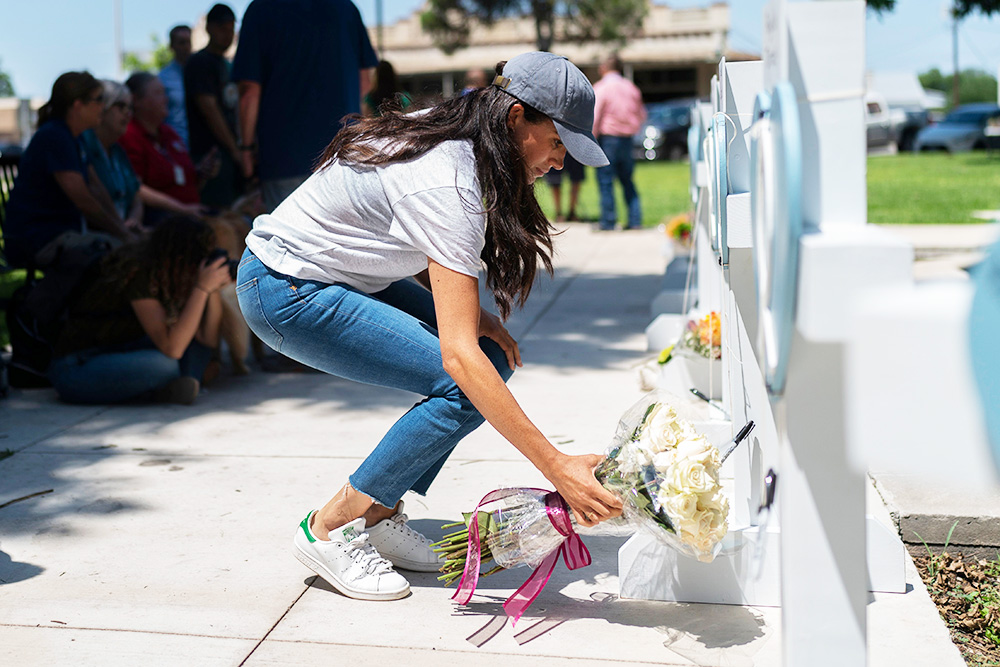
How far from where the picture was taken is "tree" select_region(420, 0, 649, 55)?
32.9m

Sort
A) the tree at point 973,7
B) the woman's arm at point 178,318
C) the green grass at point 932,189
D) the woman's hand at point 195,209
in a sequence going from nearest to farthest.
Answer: the woman's arm at point 178,318 → the woman's hand at point 195,209 → the green grass at point 932,189 → the tree at point 973,7

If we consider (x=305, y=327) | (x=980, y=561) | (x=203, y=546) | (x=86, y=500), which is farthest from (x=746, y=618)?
(x=86, y=500)

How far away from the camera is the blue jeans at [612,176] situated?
10.7 m

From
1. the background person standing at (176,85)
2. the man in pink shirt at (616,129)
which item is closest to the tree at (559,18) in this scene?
the man in pink shirt at (616,129)

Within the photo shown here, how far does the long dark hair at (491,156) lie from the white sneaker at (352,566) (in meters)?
0.70

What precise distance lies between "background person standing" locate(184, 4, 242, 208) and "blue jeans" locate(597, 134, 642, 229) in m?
4.79

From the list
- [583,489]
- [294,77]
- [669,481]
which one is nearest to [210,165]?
[294,77]

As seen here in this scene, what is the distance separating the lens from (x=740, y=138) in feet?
8.87

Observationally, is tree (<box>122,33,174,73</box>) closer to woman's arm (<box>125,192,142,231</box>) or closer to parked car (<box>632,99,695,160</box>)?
parked car (<box>632,99,695,160</box>)

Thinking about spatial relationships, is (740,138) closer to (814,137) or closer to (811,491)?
(814,137)

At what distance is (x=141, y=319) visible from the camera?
4406 millimetres

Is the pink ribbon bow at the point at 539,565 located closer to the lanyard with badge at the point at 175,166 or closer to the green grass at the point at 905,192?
the lanyard with badge at the point at 175,166

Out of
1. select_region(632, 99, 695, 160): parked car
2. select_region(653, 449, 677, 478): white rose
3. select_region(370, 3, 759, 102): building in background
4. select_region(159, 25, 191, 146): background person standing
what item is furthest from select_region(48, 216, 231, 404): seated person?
select_region(370, 3, 759, 102): building in background

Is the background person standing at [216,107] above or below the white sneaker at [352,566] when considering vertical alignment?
above
